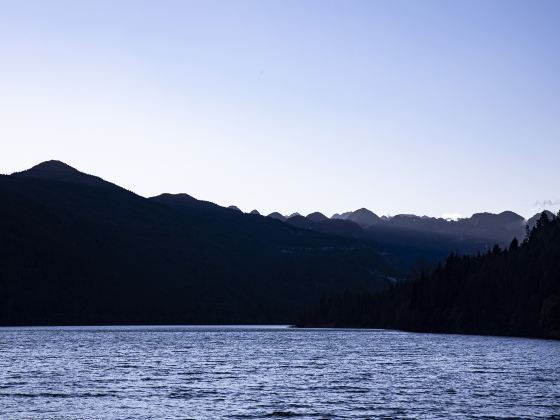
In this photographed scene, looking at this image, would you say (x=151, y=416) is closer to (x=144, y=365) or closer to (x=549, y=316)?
(x=144, y=365)

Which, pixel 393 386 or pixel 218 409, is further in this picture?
pixel 393 386

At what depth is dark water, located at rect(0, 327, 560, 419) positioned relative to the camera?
71.0 meters

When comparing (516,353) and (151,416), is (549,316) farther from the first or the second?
(151,416)

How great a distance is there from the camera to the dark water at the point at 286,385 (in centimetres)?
7100

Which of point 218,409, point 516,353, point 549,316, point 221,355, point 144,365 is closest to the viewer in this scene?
point 218,409

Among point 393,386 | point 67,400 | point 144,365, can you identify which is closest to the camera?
point 67,400

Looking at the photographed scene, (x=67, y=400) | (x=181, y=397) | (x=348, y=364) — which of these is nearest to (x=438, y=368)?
(x=348, y=364)

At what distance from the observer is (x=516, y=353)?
484 feet

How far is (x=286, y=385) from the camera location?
9519 cm

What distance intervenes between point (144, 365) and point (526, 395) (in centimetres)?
6473

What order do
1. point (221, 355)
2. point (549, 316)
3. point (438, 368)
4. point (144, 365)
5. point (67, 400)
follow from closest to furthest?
point (67, 400)
point (438, 368)
point (144, 365)
point (221, 355)
point (549, 316)

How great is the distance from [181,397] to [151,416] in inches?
560

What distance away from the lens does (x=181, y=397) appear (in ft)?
268

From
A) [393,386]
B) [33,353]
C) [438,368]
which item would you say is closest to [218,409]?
[393,386]
